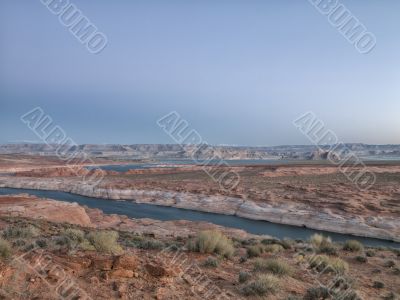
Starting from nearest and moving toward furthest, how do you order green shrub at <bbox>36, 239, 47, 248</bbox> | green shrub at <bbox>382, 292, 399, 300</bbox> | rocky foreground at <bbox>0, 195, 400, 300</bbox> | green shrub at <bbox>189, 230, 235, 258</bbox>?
rocky foreground at <bbox>0, 195, 400, 300</bbox>, green shrub at <bbox>382, 292, 399, 300</bbox>, green shrub at <bbox>36, 239, 47, 248</bbox>, green shrub at <bbox>189, 230, 235, 258</bbox>

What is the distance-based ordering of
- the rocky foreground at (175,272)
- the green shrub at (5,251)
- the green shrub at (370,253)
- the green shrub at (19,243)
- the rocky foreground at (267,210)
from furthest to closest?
the rocky foreground at (267,210) < the green shrub at (370,253) < the green shrub at (19,243) < the green shrub at (5,251) < the rocky foreground at (175,272)

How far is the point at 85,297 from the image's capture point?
5.84 metres

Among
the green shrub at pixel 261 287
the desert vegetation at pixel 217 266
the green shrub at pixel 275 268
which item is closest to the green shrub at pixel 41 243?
the desert vegetation at pixel 217 266

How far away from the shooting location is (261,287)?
6883mm

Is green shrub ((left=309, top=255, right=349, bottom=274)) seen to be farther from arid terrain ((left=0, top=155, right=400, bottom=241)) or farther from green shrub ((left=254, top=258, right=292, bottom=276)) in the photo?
arid terrain ((left=0, top=155, right=400, bottom=241))

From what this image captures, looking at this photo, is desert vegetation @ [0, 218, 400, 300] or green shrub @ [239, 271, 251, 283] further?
green shrub @ [239, 271, 251, 283]

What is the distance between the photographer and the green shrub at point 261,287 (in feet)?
22.5

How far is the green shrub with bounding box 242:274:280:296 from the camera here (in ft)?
22.5

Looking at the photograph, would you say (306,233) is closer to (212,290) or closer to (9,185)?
(212,290)

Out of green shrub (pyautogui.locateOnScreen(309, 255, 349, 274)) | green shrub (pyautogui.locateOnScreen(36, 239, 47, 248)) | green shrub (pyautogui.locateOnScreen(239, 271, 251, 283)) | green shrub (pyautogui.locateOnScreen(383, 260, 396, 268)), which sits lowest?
green shrub (pyautogui.locateOnScreen(383, 260, 396, 268))

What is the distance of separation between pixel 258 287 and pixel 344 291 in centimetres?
179

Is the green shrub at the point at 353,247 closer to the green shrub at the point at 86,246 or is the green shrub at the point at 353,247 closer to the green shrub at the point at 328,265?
the green shrub at the point at 328,265

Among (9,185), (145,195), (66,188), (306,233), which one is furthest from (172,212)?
(9,185)

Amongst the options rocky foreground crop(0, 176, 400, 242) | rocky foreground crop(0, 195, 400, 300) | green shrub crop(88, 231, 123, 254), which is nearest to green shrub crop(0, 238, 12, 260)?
rocky foreground crop(0, 195, 400, 300)
